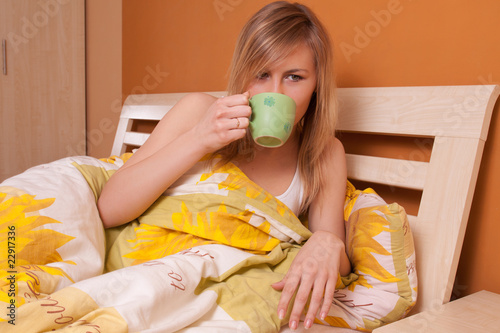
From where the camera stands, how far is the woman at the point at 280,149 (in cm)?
76

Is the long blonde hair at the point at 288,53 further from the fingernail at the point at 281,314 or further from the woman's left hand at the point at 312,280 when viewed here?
the fingernail at the point at 281,314

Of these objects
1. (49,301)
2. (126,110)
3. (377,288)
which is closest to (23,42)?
(126,110)

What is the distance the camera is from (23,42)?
228cm

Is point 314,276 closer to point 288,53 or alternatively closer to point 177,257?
point 177,257

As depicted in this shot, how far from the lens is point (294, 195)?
1050 millimetres

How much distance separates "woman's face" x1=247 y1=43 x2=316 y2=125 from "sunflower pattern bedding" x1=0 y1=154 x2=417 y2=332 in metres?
0.21

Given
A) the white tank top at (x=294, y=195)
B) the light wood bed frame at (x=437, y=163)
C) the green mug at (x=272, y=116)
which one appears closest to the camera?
the green mug at (x=272, y=116)

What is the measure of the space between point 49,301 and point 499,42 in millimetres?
1014

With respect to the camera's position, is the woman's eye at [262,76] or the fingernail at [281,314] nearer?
the fingernail at [281,314]
